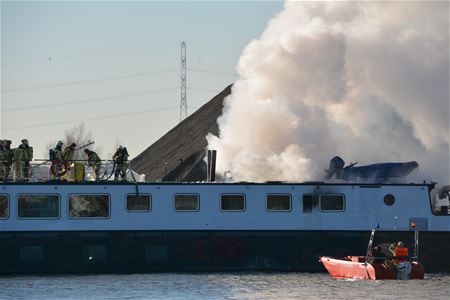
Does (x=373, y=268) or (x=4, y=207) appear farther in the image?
(x=4, y=207)

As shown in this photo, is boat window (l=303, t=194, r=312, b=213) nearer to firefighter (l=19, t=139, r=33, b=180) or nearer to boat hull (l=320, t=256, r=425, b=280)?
boat hull (l=320, t=256, r=425, b=280)

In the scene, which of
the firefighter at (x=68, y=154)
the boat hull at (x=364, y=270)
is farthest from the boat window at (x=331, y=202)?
the firefighter at (x=68, y=154)

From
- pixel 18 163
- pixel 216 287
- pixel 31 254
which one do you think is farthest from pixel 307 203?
pixel 18 163

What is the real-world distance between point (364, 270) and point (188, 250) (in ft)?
25.0

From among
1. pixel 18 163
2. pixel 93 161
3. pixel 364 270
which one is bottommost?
pixel 364 270

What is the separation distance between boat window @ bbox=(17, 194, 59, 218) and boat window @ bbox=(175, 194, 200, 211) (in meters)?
5.21

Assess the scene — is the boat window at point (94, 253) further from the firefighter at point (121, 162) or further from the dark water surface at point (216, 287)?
the firefighter at point (121, 162)

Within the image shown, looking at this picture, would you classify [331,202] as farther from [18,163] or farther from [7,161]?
[7,161]

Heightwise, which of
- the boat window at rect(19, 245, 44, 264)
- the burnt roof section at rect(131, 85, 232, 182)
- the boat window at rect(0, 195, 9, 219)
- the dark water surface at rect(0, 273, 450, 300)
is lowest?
the dark water surface at rect(0, 273, 450, 300)

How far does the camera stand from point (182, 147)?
358 feet

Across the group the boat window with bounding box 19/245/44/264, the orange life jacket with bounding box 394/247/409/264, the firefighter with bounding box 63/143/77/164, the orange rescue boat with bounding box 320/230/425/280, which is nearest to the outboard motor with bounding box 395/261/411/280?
the orange rescue boat with bounding box 320/230/425/280

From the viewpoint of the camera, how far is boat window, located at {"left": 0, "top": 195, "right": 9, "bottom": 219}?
63469mm

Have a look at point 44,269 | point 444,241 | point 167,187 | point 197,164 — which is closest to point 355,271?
point 444,241

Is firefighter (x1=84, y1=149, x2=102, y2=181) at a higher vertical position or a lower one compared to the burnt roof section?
lower
